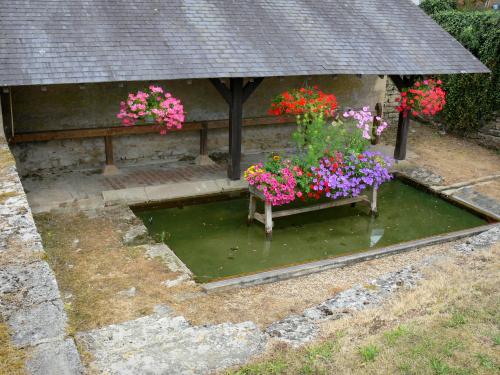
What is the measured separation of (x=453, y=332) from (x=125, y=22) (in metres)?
6.31

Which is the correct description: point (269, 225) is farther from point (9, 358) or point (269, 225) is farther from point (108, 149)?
point (9, 358)

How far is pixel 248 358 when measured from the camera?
12.3 feet

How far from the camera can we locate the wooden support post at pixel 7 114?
26.1 ft

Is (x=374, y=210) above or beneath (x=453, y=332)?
beneath

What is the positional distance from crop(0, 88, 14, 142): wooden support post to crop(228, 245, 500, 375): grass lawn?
6102mm

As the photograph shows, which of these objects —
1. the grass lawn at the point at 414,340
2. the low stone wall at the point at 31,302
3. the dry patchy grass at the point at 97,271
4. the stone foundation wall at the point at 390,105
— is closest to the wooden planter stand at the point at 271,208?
the dry patchy grass at the point at 97,271

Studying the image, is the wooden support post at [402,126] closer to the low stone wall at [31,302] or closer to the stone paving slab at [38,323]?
the low stone wall at [31,302]

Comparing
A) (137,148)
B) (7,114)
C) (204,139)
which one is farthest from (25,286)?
(204,139)

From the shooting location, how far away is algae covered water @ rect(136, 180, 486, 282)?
6656 millimetres

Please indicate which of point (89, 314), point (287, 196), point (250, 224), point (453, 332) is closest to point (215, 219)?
point (250, 224)

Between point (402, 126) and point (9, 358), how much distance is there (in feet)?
27.9

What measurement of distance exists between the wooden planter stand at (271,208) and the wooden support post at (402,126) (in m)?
2.38

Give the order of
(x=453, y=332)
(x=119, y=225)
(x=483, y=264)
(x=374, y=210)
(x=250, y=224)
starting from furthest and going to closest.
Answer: (x=374, y=210) < (x=250, y=224) < (x=119, y=225) < (x=483, y=264) < (x=453, y=332)

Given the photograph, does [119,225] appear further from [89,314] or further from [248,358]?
[248,358]
